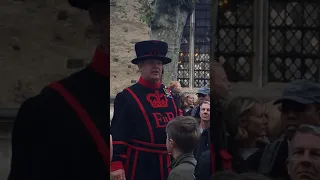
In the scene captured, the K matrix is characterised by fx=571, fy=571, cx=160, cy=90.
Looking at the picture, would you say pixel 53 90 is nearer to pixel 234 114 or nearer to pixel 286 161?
pixel 234 114

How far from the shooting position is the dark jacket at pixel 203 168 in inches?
191

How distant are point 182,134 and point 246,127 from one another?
1.88 metres

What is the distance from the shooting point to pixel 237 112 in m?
3.24

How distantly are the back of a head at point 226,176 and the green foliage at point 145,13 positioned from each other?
909cm

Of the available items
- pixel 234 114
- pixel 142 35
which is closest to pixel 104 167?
pixel 234 114

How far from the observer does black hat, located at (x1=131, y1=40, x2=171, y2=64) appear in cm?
594

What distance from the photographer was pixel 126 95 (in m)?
5.64

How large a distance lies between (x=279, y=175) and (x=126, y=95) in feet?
8.68

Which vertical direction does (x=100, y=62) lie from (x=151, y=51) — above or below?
below

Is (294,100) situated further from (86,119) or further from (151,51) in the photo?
(151,51)

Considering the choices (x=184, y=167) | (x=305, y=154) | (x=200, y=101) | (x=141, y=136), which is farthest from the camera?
(x=200, y=101)

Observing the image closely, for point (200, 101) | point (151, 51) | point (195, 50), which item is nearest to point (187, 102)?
point (200, 101)

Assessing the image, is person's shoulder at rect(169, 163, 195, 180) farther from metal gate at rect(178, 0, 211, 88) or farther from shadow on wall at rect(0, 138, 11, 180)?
metal gate at rect(178, 0, 211, 88)

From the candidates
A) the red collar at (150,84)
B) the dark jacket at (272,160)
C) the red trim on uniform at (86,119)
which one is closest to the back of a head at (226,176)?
the dark jacket at (272,160)
